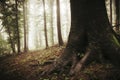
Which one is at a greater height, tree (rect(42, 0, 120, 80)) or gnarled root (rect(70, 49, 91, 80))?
tree (rect(42, 0, 120, 80))

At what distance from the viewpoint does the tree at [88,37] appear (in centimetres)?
789

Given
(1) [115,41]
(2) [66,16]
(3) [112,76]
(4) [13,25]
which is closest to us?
(3) [112,76]

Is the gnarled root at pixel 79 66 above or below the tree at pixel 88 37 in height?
below

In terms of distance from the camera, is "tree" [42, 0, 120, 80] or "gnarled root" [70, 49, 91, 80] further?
"tree" [42, 0, 120, 80]

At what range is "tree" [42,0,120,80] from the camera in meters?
7.89

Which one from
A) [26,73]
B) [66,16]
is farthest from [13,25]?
[66,16]

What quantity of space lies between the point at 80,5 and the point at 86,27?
1.10 m

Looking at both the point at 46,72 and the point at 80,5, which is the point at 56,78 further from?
the point at 80,5

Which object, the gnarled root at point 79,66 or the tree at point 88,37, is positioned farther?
the tree at point 88,37

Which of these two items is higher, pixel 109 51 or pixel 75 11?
pixel 75 11

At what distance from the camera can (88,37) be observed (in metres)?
8.38

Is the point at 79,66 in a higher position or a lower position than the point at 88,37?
lower

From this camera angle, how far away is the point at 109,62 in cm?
777

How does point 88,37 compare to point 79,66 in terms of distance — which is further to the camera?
point 88,37
